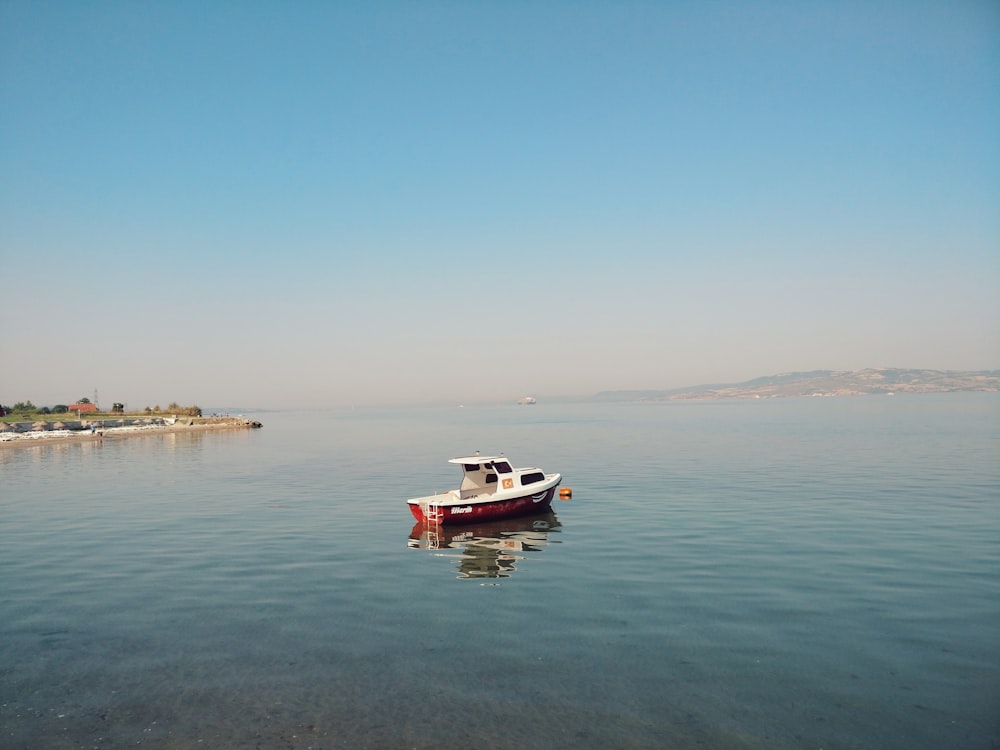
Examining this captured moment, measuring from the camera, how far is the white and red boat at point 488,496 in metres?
39.8

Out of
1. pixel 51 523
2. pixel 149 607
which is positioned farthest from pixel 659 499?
pixel 51 523

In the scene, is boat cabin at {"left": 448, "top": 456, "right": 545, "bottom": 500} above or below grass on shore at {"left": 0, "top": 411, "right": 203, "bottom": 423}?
below

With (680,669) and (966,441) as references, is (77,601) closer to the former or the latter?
(680,669)

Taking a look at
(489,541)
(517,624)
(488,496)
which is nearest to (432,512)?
(489,541)

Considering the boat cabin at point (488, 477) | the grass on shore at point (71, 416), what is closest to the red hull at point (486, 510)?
the boat cabin at point (488, 477)

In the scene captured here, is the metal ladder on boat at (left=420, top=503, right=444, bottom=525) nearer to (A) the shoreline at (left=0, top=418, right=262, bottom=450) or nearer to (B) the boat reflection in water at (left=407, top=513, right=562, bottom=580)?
(B) the boat reflection in water at (left=407, top=513, right=562, bottom=580)

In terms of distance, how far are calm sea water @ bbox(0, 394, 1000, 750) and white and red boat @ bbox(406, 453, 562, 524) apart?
51.5 inches

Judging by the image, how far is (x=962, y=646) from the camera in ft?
63.2

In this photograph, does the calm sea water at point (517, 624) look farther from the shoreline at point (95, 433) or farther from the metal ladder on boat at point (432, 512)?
the shoreline at point (95, 433)

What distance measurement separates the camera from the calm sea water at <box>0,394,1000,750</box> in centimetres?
1516

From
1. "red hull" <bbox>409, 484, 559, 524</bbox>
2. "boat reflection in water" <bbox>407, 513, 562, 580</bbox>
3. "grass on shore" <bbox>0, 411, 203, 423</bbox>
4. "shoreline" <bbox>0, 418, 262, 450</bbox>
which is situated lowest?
"boat reflection in water" <bbox>407, 513, 562, 580</bbox>

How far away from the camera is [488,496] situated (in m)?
42.2

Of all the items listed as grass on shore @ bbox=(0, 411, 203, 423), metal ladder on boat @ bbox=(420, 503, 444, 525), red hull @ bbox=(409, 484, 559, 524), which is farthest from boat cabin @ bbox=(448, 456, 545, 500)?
grass on shore @ bbox=(0, 411, 203, 423)

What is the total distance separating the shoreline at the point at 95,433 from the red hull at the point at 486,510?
110 metres
